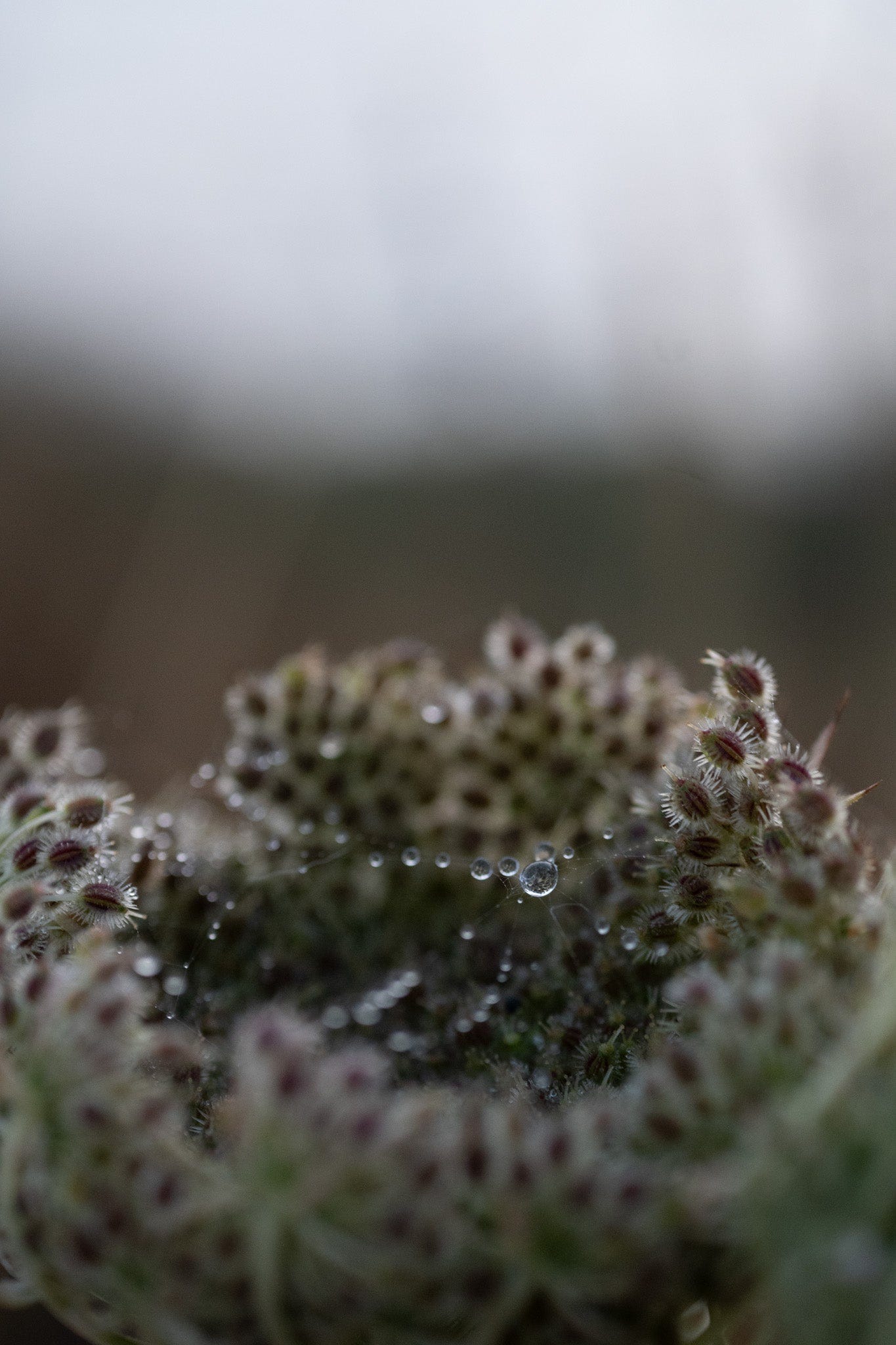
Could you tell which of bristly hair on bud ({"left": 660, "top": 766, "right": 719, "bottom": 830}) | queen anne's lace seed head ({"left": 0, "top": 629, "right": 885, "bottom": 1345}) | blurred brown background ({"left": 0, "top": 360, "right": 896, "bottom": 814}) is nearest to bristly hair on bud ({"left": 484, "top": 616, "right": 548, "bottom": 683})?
queen anne's lace seed head ({"left": 0, "top": 629, "right": 885, "bottom": 1345})

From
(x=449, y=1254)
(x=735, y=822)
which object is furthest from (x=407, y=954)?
(x=449, y=1254)

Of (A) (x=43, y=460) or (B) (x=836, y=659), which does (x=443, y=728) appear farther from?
(A) (x=43, y=460)

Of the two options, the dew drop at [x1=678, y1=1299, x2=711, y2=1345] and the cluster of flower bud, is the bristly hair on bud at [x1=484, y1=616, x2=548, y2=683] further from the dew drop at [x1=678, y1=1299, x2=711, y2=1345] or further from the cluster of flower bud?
the dew drop at [x1=678, y1=1299, x2=711, y2=1345]

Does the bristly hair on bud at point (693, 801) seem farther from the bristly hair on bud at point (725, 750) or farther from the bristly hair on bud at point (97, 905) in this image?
the bristly hair on bud at point (97, 905)

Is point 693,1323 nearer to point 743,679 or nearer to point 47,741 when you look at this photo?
point 743,679

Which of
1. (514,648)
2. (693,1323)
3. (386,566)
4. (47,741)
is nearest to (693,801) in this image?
(693,1323)

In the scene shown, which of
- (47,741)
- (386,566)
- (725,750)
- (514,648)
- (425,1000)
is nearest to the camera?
(725,750)

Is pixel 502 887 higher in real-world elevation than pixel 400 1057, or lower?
higher
